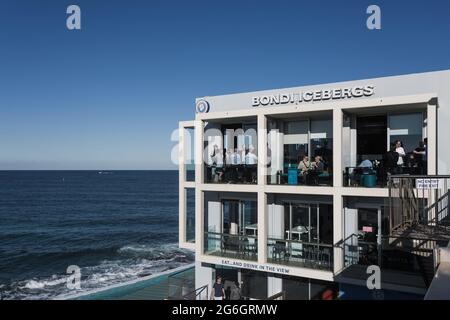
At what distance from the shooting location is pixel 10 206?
75062 mm

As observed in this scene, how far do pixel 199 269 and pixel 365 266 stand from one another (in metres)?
6.74

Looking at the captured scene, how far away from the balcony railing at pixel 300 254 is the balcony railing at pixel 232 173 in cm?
245

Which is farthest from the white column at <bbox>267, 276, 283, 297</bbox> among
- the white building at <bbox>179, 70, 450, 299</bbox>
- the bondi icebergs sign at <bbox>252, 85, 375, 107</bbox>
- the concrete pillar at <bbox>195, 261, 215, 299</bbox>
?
the bondi icebergs sign at <bbox>252, 85, 375, 107</bbox>

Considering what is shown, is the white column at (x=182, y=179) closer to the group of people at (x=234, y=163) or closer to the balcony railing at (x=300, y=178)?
the group of people at (x=234, y=163)

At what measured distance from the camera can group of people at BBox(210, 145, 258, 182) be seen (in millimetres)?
15258

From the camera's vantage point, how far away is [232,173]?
15438mm

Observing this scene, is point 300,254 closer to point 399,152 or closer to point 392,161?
point 392,161

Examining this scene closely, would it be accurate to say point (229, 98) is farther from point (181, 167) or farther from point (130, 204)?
point (130, 204)

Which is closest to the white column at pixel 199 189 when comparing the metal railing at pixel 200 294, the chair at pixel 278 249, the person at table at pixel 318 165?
the metal railing at pixel 200 294

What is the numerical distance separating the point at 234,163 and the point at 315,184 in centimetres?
356

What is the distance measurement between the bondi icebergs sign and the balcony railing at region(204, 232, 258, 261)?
5.14 meters

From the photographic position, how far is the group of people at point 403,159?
11.9 meters

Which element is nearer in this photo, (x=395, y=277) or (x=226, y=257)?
(x=395, y=277)
